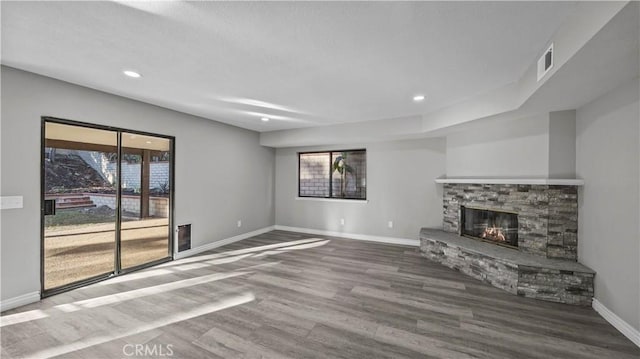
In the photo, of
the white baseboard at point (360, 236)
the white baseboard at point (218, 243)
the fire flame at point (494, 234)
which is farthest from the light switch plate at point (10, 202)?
the fire flame at point (494, 234)

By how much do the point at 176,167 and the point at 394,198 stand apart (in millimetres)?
4357

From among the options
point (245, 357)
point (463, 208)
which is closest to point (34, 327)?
point (245, 357)

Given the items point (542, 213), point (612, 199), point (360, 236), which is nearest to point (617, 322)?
point (612, 199)

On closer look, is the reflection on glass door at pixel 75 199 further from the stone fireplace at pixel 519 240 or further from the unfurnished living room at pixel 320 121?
the stone fireplace at pixel 519 240

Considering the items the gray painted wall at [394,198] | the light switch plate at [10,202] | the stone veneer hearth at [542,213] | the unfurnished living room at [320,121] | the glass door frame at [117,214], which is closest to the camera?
the unfurnished living room at [320,121]

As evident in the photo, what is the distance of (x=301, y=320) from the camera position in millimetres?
2484

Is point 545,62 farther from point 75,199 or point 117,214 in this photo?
point 75,199

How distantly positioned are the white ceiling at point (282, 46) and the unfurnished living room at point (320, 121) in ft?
0.07

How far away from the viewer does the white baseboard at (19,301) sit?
2.57 m

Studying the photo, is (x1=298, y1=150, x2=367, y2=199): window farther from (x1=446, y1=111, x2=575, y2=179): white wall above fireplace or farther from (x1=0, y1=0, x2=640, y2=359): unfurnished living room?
(x1=446, y1=111, x2=575, y2=179): white wall above fireplace

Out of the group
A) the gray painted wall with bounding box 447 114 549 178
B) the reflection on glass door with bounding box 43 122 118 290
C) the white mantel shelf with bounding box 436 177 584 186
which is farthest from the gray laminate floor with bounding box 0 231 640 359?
the gray painted wall with bounding box 447 114 549 178

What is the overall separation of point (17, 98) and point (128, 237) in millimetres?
2752

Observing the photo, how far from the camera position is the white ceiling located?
5.54 feet

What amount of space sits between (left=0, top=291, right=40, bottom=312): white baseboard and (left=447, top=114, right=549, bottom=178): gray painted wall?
614 centimetres
